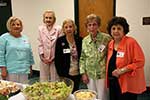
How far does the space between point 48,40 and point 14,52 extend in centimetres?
58

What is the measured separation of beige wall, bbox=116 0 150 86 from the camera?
163 inches

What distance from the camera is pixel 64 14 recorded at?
5.03m

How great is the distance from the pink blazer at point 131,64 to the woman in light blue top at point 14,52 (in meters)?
1.29

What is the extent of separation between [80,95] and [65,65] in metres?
1.21

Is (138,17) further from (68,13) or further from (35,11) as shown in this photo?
(35,11)

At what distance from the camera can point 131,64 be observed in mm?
2705

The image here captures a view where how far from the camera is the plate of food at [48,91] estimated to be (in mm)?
1949

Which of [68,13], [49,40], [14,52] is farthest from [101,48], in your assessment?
[68,13]

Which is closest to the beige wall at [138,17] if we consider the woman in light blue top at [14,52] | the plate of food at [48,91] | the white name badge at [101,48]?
the white name badge at [101,48]

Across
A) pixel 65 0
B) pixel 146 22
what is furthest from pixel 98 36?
pixel 65 0

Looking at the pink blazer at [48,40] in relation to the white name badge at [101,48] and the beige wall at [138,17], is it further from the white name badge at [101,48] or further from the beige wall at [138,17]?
the beige wall at [138,17]

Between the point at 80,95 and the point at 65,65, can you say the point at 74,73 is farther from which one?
the point at 80,95

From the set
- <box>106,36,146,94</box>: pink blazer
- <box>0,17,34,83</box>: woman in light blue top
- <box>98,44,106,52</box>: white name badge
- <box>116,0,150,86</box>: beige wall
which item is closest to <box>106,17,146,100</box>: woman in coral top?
<box>106,36,146,94</box>: pink blazer

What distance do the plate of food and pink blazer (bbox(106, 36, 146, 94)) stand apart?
2.72 feet
